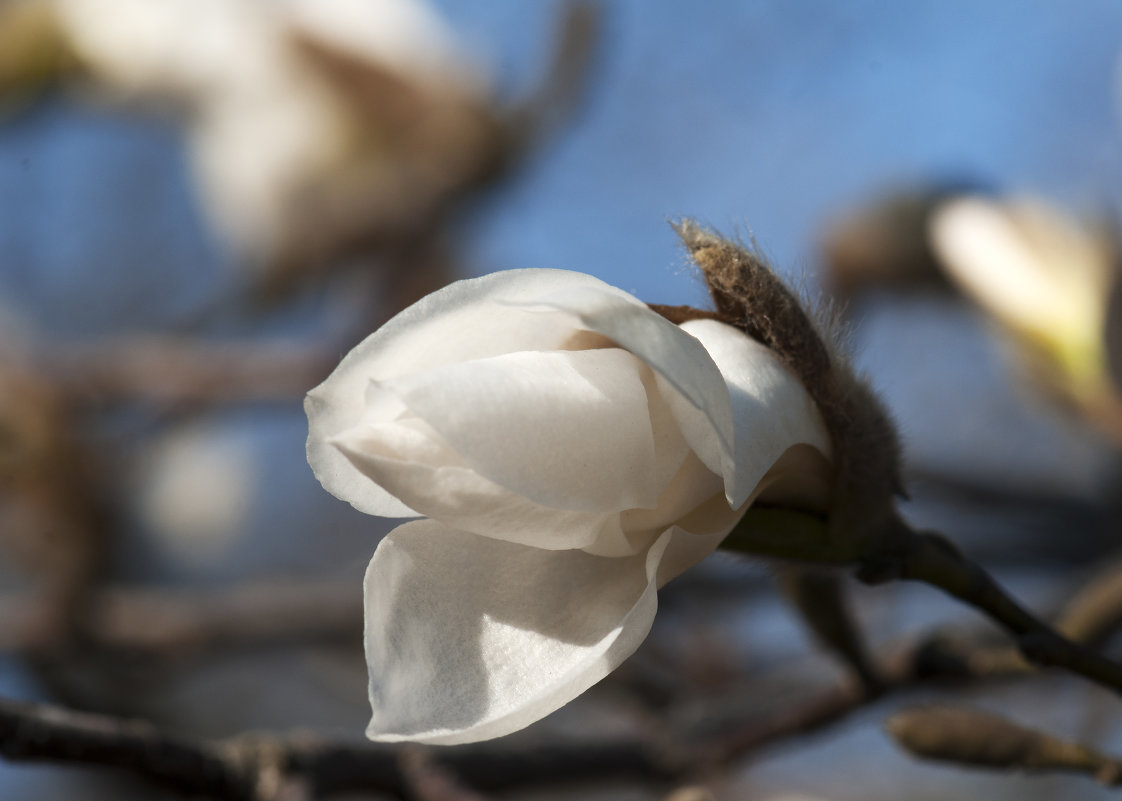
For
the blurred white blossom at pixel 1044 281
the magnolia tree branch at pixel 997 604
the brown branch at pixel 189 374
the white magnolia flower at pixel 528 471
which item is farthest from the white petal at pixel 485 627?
the brown branch at pixel 189 374

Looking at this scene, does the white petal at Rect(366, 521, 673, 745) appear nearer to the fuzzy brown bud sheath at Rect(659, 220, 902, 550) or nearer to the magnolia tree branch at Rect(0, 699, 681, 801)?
the fuzzy brown bud sheath at Rect(659, 220, 902, 550)

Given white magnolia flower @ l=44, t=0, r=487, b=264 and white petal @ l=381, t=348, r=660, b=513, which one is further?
white magnolia flower @ l=44, t=0, r=487, b=264

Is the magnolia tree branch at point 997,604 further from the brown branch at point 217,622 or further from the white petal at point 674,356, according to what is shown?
the brown branch at point 217,622

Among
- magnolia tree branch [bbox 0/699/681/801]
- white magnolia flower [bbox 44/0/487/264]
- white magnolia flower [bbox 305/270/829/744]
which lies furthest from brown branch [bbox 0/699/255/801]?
white magnolia flower [bbox 44/0/487/264]

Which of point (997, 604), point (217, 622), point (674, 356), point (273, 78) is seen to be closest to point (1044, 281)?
point (997, 604)

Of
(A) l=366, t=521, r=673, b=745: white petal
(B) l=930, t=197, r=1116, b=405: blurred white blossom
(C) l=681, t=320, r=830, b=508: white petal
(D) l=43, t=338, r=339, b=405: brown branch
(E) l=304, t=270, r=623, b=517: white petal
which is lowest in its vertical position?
(A) l=366, t=521, r=673, b=745: white petal

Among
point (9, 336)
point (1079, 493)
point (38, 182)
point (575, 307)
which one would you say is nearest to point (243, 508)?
point (9, 336)

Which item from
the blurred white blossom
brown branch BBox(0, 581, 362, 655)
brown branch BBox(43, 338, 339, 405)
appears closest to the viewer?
the blurred white blossom

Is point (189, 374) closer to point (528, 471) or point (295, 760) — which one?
point (295, 760)
